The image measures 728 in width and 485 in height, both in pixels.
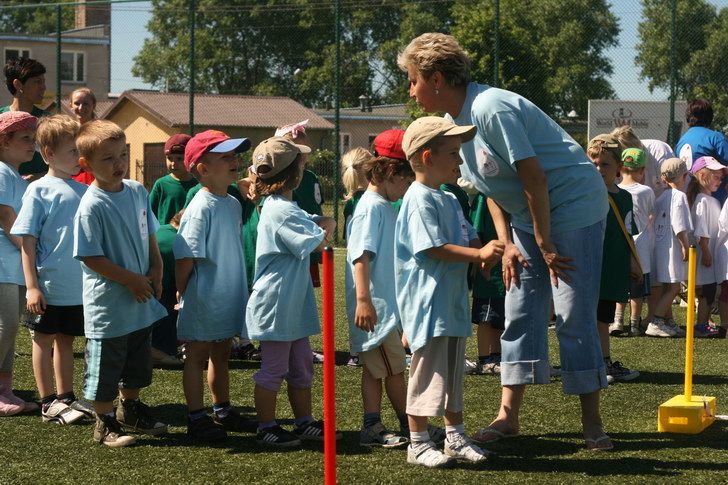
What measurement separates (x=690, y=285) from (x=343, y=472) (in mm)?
2085

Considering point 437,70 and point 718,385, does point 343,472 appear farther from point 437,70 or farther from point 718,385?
point 718,385

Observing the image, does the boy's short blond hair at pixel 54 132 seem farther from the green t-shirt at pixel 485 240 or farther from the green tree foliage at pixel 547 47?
the green tree foliage at pixel 547 47

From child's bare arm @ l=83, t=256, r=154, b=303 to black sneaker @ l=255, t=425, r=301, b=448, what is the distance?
0.93 meters

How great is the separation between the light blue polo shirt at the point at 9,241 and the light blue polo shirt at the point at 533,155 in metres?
2.72

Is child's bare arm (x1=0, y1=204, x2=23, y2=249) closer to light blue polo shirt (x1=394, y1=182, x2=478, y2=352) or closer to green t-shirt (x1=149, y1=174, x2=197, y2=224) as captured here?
green t-shirt (x1=149, y1=174, x2=197, y2=224)

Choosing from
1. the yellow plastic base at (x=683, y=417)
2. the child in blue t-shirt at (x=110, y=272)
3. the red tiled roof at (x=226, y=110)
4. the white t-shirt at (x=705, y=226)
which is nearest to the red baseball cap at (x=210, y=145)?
the child in blue t-shirt at (x=110, y=272)

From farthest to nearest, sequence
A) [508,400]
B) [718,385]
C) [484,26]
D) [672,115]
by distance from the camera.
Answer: [484,26] → [672,115] → [718,385] → [508,400]

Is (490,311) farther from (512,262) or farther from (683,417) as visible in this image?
(512,262)

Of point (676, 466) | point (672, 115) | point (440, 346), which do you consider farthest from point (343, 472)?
point (672, 115)

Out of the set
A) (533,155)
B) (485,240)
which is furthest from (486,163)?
(485,240)

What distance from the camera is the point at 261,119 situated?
139 ft

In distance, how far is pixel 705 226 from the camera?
30.2ft

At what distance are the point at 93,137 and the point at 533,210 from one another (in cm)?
222

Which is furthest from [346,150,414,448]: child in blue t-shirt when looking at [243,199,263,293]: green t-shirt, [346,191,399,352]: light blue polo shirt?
[243,199,263,293]: green t-shirt
